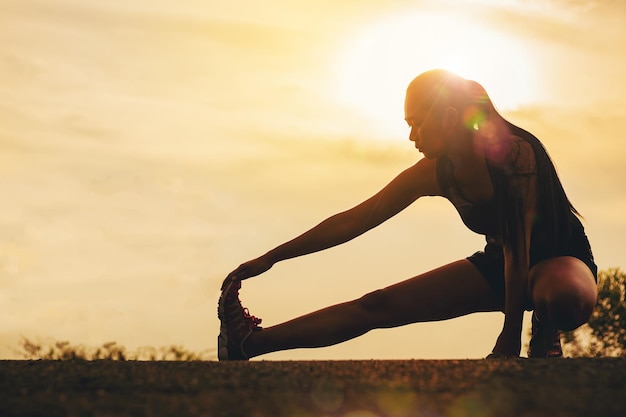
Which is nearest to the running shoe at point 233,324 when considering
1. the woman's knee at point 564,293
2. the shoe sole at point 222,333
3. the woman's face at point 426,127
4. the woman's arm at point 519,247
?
the shoe sole at point 222,333

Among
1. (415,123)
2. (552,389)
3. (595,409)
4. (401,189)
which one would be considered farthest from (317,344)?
(595,409)

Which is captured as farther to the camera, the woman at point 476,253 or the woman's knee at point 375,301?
the woman's knee at point 375,301

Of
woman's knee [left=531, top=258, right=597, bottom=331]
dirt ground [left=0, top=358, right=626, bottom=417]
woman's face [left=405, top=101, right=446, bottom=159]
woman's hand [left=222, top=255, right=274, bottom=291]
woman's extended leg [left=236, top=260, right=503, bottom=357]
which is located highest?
woman's face [left=405, top=101, right=446, bottom=159]

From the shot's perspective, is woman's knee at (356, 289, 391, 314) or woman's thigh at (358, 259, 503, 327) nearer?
woman's thigh at (358, 259, 503, 327)

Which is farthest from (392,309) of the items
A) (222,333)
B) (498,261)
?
(222,333)

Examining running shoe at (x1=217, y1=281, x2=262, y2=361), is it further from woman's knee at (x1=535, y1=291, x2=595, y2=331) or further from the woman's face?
woman's knee at (x1=535, y1=291, x2=595, y2=331)

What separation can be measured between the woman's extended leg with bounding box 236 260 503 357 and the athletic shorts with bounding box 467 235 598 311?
0.04m

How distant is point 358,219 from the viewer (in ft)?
19.7

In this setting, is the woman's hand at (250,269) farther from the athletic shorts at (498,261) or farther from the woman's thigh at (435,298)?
the athletic shorts at (498,261)

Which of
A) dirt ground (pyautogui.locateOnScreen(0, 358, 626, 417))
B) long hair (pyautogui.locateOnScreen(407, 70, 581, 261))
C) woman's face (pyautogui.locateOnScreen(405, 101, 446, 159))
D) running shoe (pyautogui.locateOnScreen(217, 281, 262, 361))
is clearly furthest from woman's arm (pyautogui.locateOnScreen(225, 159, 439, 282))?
dirt ground (pyautogui.locateOnScreen(0, 358, 626, 417))

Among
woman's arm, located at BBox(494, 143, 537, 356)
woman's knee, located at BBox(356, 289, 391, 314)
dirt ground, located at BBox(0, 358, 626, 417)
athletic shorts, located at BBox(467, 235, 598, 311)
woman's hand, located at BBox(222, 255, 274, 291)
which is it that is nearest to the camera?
dirt ground, located at BBox(0, 358, 626, 417)

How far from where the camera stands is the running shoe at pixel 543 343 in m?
5.68

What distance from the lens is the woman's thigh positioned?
5.84 meters

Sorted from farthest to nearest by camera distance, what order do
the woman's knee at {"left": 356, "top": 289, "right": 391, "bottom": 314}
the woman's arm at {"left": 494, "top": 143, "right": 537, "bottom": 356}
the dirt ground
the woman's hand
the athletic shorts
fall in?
the woman's knee at {"left": 356, "top": 289, "right": 391, "bottom": 314}
the woman's hand
the athletic shorts
the woman's arm at {"left": 494, "top": 143, "right": 537, "bottom": 356}
the dirt ground
